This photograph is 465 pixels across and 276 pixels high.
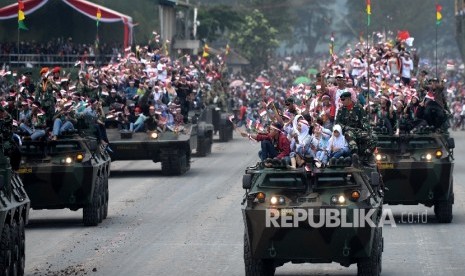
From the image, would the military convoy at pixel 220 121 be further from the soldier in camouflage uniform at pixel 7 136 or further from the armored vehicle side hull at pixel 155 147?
the soldier in camouflage uniform at pixel 7 136

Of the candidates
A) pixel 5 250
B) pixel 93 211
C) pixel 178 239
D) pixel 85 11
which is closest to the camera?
pixel 5 250

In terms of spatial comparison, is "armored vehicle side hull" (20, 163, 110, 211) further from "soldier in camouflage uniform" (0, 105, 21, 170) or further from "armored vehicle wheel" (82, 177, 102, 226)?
"soldier in camouflage uniform" (0, 105, 21, 170)

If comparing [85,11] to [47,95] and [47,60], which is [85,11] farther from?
[47,95]

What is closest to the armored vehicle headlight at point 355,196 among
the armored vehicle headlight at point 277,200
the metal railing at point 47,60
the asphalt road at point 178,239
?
the armored vehicle headlight at point 277,200

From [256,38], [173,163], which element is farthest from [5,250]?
[256,38]

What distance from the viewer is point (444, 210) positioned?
26.3 meters

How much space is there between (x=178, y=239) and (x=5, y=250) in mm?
6611

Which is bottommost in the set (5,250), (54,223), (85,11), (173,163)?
(173,163)

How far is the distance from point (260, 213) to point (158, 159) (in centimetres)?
2030

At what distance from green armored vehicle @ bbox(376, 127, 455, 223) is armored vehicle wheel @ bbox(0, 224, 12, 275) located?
8.88 m

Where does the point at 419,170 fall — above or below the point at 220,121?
above

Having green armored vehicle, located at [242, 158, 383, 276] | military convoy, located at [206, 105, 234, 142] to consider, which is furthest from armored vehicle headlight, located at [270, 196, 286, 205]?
military convoy, located at [206, 105, 234, 142]

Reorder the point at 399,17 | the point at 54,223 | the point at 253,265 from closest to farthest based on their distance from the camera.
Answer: the point at 253,265 → the point at 54,223 → the point at 399,17

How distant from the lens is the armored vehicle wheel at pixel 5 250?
18.1 m
